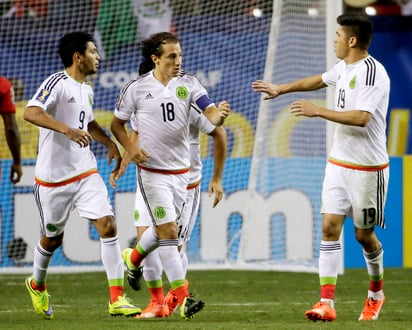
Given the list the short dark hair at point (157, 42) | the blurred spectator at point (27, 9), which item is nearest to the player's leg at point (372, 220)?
the short dark hair at point (157, 42)

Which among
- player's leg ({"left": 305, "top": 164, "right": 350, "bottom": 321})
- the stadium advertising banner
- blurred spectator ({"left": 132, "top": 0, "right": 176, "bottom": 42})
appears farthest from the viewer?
blurred spectator ({"left": 132, "top": 0, "right": 176, "bottom": 42})

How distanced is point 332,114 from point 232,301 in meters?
2.77

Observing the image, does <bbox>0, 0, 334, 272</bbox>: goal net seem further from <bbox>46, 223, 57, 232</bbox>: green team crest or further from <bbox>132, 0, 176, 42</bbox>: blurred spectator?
<bbox>46, 223, 57, 232</bbox>: green team crest

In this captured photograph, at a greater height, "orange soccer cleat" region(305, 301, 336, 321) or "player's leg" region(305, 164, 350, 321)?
"player's leg" region(305, 164, 350, 321)

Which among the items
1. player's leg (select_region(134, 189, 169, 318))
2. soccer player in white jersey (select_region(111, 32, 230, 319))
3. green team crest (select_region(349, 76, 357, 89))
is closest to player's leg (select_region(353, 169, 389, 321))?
green team crest (select_region(349, 76, 357, 89))

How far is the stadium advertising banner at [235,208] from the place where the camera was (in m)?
13.7

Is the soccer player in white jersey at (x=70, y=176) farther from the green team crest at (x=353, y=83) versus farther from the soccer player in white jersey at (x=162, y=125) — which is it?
the green team crest at (x=353, y=83)

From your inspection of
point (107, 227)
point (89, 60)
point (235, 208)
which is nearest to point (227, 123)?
point (235, 208)

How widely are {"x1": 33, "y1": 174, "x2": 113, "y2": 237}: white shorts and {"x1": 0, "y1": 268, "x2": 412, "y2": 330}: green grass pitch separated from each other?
693 millimetres

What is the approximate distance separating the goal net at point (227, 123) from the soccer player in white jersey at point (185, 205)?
4524 millimetres

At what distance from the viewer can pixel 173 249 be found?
7941 millimetres

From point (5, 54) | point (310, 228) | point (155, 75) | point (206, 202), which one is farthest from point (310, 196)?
point (155, 75)

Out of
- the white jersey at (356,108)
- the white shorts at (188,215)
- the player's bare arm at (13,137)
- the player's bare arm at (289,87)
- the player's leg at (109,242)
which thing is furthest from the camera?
the player's bare arm at (13,137)

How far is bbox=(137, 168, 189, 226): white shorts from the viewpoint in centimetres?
806
